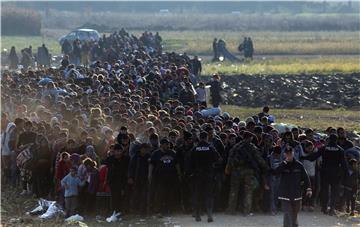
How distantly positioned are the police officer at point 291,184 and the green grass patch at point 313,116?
16.1 m

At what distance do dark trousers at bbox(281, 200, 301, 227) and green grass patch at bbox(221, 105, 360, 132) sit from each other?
1606 cm

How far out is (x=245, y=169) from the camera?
19.4 metres

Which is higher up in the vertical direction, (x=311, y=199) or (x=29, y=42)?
(x=311, y=199)

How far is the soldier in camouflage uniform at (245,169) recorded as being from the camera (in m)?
19.1

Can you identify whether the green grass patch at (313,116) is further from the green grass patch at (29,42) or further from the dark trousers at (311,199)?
the green grass patch at (29,42)

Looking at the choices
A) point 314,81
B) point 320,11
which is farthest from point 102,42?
point 320,11

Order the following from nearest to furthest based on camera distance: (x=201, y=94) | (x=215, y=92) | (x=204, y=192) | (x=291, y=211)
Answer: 1. (x=291, y=211)
2. (x=204, y=192)
3. (x=201, y=94)
4. (x=215, y=92)

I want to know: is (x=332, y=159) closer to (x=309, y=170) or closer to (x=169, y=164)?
(x=309, y=170)

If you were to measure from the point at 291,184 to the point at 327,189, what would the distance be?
2668 mm

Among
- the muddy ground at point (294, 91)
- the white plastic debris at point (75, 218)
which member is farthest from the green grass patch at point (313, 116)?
the white plastic debris at point (75, 218)

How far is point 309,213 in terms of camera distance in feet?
65.8

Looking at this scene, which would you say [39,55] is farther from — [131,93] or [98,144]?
[98,144]

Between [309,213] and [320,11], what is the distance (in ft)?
550

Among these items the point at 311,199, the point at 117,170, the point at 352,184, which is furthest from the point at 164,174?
the point at 352,184
